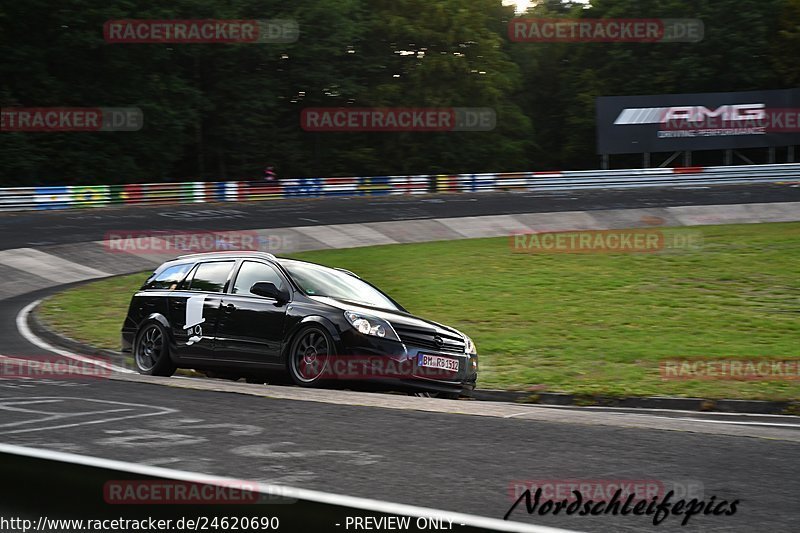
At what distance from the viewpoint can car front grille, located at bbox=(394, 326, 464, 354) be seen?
983 cm

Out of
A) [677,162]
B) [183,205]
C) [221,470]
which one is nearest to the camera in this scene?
[221,470]

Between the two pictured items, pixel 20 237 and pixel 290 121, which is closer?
pixel 20 237

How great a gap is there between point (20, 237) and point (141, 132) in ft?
73.3

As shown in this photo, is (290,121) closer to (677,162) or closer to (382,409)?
(677,162)

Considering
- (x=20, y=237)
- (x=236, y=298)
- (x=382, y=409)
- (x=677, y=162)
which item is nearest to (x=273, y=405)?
(x=382, y=409)

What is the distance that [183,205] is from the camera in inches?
1549
